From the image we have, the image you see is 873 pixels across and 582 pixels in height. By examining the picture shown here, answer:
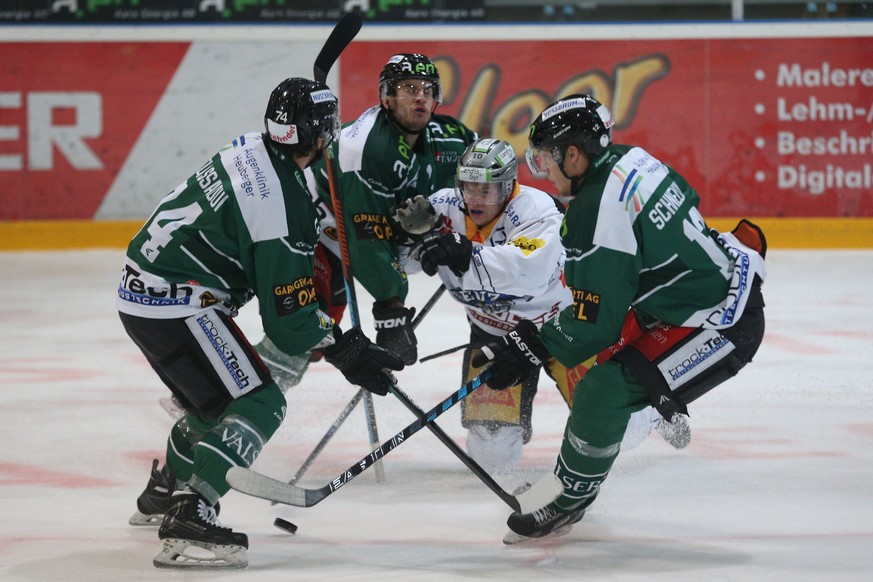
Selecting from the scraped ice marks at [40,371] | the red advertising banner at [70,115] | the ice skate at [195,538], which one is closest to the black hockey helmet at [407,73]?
the ice skate at [195,538]

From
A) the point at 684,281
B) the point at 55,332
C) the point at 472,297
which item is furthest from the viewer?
the point at 55,332

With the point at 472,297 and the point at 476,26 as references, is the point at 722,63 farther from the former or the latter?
the point at 472,297

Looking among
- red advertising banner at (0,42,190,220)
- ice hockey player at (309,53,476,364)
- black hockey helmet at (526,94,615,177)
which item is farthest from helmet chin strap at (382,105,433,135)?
red advertising banner at (0,42,190,220)

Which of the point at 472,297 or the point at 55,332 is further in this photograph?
the point at 55,332

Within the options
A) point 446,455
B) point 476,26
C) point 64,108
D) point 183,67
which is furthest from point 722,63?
point 446,455

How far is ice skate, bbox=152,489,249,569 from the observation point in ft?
9.46

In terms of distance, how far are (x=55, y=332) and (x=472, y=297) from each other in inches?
119

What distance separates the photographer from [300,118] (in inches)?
119

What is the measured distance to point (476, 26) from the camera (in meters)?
8.72

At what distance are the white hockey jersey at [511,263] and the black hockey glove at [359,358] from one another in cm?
57

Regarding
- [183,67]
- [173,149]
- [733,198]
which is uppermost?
[183,67]

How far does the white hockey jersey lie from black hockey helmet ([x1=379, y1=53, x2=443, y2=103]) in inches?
13.4

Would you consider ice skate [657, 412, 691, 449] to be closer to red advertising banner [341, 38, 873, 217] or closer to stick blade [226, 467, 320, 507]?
stick blade [226, 467, 320, 507]

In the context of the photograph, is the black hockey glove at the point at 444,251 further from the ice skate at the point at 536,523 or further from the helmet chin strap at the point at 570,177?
the ice skate at the point at 536,523
